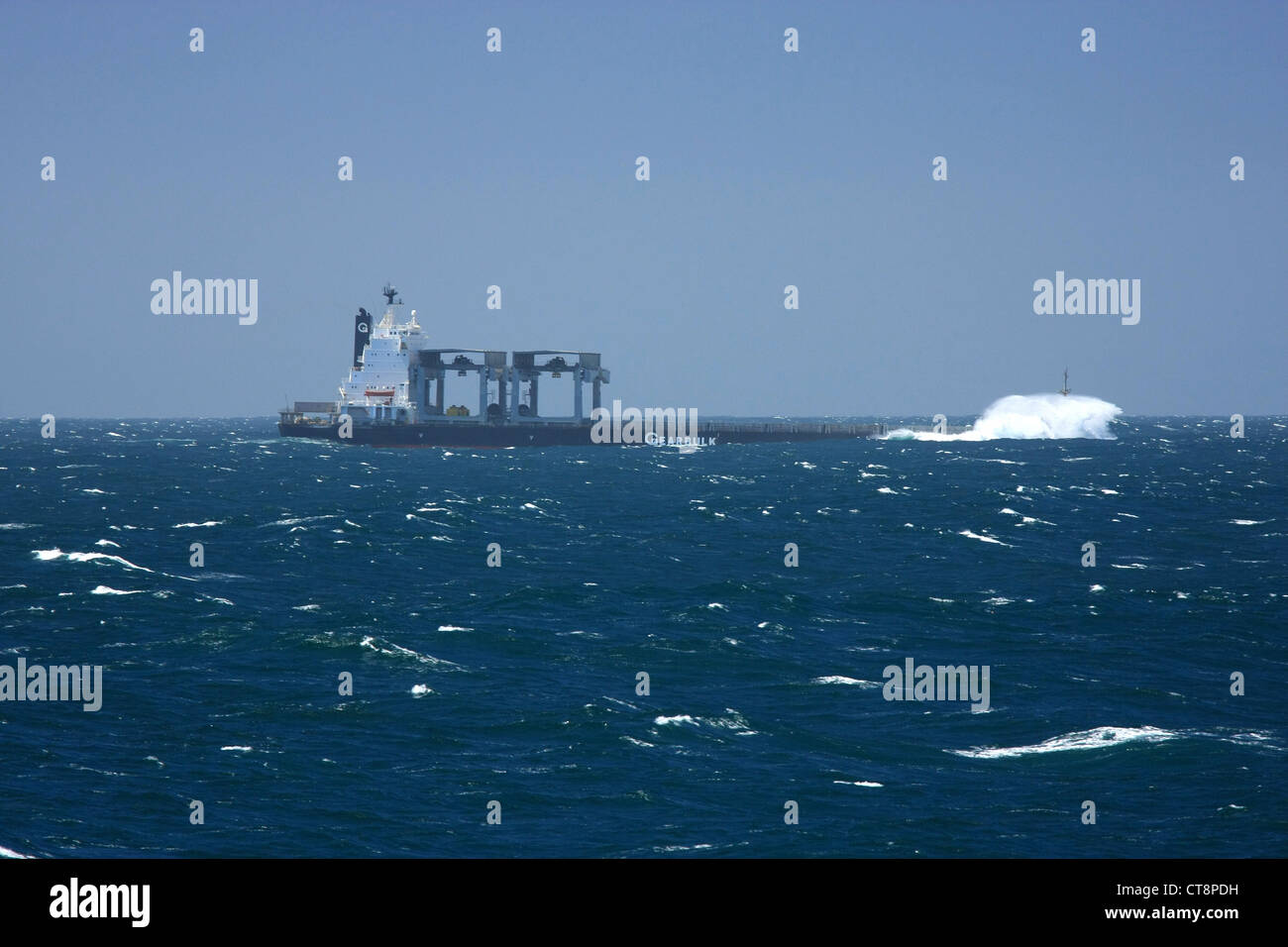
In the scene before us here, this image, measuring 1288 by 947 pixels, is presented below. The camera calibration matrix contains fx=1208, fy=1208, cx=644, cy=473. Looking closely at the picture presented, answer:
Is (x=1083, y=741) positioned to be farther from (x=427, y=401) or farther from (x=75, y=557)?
(x=427, y=401)

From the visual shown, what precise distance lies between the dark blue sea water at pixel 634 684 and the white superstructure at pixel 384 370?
86.5 m

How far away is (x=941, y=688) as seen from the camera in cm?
3369

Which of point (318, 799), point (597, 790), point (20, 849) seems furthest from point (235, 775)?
point (597, 790)

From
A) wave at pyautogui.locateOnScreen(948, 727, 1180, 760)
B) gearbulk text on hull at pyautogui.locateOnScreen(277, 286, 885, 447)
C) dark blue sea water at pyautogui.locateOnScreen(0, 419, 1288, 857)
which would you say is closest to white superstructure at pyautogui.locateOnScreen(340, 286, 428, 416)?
gearbulk text on hull at pyautogui.locateOnScreen(277, 286, 885, 447)

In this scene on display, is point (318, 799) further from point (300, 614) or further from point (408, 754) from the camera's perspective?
point (300, 614)

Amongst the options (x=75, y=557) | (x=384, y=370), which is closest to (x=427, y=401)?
(x=384, y=370)

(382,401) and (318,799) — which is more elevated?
(382,401)

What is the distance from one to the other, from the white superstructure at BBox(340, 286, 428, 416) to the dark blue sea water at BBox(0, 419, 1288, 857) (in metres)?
86.5

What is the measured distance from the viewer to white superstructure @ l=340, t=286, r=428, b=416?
162500 millimetres

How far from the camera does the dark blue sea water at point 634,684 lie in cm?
2298

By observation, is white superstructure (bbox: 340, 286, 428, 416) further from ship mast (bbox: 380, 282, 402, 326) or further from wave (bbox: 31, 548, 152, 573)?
wave (bbox: 31, 548, 152, 573)

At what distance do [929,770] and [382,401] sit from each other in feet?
469

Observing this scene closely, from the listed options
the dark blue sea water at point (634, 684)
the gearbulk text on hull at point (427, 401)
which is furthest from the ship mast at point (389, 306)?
the dark blue sea water at point (634, 684)

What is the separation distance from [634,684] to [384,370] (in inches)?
5306
